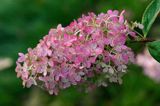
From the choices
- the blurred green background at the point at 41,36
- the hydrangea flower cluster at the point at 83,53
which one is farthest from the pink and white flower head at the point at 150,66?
the hydrangea flower cluster at the point at 83,53

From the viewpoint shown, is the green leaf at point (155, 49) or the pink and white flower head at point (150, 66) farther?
the pink and white flower head at point (150, 66)

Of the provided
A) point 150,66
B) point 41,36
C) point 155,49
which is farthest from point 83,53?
point 41,36

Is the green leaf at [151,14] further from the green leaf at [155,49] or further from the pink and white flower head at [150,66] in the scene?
the pink and white flower head at [150,66]

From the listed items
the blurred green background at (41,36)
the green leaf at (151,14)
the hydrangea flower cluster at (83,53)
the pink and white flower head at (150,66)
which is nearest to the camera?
the hydrangea flower cluster at (83,53)

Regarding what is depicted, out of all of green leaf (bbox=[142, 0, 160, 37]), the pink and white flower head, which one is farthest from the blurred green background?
green leaf (bbox=[142, 0, 160, 37])

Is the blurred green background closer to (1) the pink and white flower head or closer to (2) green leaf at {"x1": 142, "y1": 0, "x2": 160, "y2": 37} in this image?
(1) the pink and white flower head

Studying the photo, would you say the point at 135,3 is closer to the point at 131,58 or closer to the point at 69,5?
the point at 69,5
